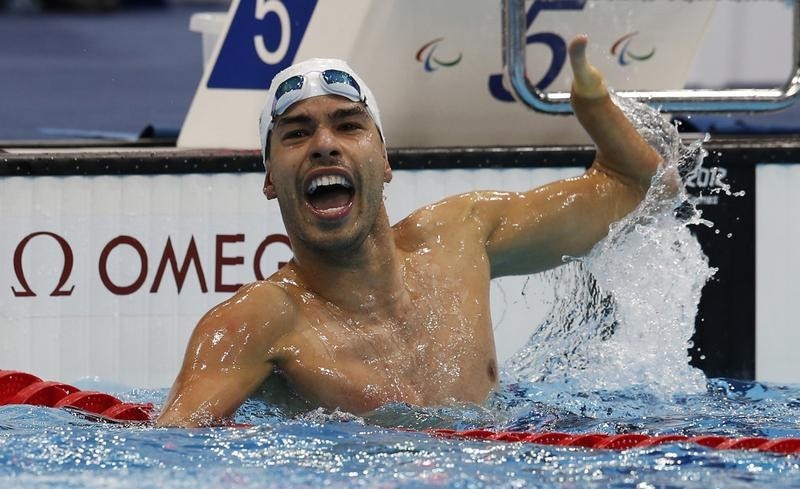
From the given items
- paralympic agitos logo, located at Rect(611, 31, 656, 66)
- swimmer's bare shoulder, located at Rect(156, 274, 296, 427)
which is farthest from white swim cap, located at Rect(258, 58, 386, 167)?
paralympic agitos logo, located at Rect(611, 31, 656, 66)

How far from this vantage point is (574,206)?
2.87m

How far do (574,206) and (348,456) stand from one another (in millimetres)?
859

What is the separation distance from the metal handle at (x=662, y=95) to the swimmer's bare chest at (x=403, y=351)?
89 centimetres

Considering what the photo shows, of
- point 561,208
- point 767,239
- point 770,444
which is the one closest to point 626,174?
point 561,208

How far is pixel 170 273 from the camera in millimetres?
3645

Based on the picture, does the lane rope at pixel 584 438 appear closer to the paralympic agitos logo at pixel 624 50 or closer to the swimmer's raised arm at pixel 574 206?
the swimmer's raised arm at pixel 574 206

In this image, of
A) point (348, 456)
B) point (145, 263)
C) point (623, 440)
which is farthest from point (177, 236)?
point (623, 440)

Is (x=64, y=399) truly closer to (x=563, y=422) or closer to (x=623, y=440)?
(x=563, y=422)

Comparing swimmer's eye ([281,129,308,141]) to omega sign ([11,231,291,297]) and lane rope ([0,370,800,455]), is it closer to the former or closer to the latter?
lane rope ([0,370,800,455])

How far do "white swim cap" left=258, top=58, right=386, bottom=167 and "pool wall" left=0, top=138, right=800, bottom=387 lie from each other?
3.61ft

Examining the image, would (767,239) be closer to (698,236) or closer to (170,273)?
(698,236)

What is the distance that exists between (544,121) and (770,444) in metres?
1.75

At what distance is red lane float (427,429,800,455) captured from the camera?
2.30m

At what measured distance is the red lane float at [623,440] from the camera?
2.30m
